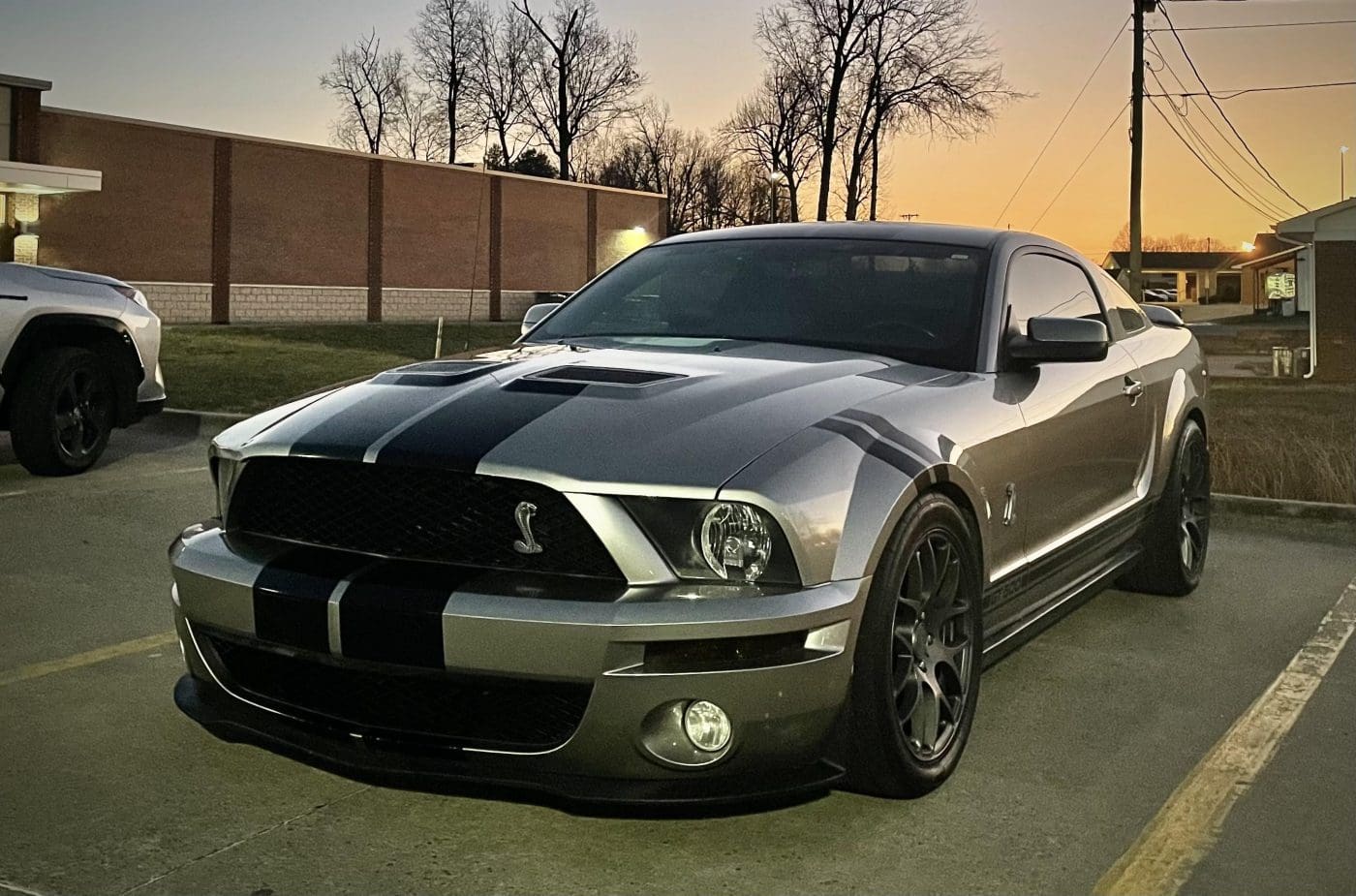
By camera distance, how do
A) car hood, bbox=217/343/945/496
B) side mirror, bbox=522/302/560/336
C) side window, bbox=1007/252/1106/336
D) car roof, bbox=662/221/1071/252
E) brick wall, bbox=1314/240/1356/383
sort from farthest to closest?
brick wall, bbox=1314/240/1356/383, side mirror, bbox=522/302/560/336, car roof, bbox=662/221/1071/252, side window, bbox=1007/252/1106/336, car hood, bbox=217/343/945/496

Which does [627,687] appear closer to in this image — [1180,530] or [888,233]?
[888,233]

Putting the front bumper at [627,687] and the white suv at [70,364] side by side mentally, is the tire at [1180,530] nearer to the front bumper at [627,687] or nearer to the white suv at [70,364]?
the front bumper at [627,687]

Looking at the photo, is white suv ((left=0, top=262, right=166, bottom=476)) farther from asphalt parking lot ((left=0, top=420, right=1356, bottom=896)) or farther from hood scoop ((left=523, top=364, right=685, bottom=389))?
hood scoop ((left=523, top=364, right=685, bottom=389))

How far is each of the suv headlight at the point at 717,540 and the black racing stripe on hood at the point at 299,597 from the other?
0.69 meters

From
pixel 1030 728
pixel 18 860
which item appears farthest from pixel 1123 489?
pixel 18 860

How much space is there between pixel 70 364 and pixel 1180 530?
20.9 ft

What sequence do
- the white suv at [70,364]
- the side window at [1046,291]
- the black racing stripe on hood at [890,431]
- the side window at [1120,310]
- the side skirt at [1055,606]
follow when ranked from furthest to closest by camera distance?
1. the white suv at [70,364]
2. the side window at [1120,310]
3. the side window at [1046,291]
4. the side skirt at [1055,606]
5. the black racing stripe on hood at [890,431]

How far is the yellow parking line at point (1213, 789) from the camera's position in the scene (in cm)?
319

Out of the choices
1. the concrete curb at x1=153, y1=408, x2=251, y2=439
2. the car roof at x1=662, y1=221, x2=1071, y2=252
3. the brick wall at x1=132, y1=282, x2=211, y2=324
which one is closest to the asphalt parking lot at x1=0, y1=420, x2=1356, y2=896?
the car roof at x1=662, y1=221, x2=1071, y2=252

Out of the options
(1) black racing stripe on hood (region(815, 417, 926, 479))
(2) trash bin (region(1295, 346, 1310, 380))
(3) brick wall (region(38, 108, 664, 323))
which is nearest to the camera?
(1) black racing stripe on hood (region(815, 417, 926, 479))

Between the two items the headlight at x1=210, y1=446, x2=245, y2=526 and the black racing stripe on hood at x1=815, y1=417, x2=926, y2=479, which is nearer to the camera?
the black racing stripe on hood at x1=815, y1=417, x2=926, y2=479

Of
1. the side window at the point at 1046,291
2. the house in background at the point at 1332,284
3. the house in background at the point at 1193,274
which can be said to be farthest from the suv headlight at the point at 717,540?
the house in background at the point at 1193,274

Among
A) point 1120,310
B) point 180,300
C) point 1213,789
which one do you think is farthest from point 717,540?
point 180,300

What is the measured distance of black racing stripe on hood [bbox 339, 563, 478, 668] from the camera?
3.03m
